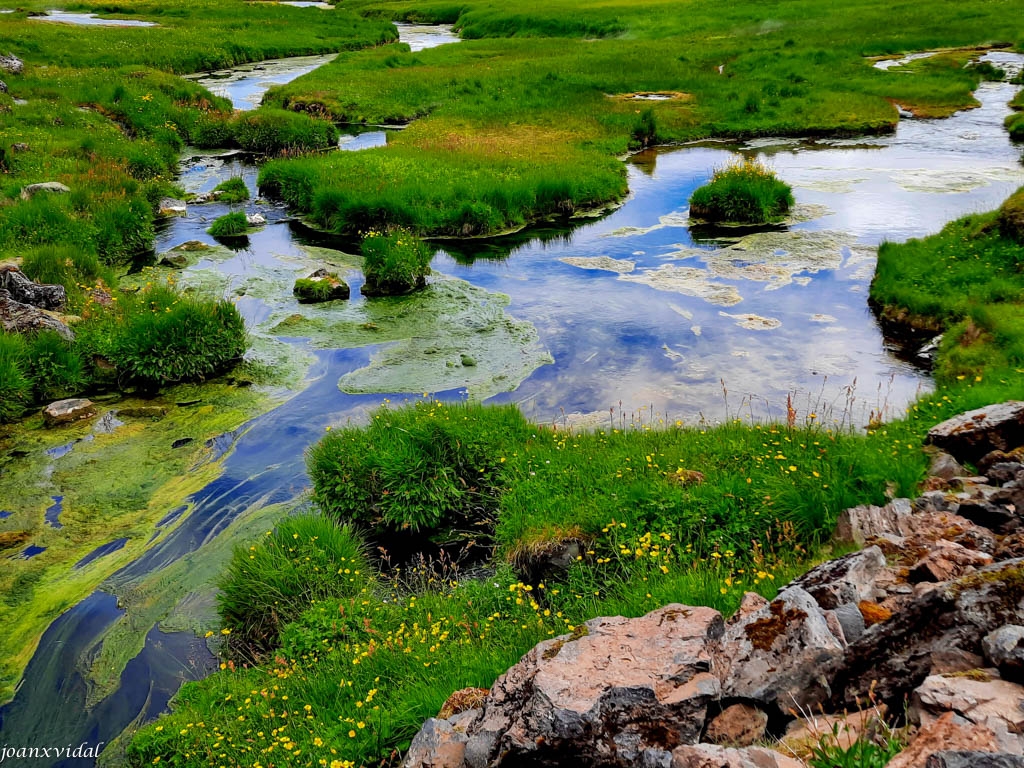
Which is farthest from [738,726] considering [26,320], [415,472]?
[26,320]

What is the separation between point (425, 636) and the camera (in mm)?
8766

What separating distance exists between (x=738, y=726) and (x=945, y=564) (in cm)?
235

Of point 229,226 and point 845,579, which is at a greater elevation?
point 845,579

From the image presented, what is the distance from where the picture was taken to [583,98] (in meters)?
49.0

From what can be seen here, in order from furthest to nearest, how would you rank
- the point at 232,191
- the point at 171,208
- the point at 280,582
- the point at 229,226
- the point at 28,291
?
the point at 232,191 → the point at 171,208 → the point at 229,226 → the point at 28,291 → the point at 280,582

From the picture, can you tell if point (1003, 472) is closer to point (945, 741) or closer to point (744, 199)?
point (945, 741)

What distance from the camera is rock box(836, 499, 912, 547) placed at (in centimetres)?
802

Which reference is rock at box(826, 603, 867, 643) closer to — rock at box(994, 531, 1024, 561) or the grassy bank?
rock at box(994, 531, 1024, 561)

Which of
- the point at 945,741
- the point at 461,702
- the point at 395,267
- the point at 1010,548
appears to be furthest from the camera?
the point at 395,267

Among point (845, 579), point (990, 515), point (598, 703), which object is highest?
point (845, 579)

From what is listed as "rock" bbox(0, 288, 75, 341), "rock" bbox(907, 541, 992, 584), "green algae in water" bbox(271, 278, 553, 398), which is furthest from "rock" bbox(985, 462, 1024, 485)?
"rock" bbox(0, 288, 75, 341)

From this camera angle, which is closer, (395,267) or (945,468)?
(945,468)

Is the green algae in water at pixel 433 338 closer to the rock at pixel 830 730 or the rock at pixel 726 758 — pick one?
the rock at pixel 830 730

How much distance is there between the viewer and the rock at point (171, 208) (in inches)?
1217
